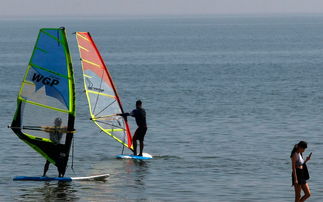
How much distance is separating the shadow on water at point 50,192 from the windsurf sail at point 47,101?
728 mm

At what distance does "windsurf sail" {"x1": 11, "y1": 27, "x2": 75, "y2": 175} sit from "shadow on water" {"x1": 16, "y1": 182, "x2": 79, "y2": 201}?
0.73m

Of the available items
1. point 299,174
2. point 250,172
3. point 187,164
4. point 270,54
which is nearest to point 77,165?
point 187,164

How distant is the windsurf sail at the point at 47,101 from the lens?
74.6 feet

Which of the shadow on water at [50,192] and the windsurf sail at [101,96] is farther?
the windsurf sail at [101,96]

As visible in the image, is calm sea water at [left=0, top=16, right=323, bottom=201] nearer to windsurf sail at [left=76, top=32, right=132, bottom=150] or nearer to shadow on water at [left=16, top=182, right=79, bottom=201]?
shadow on water at [left=16, top=182, right=79, bottom=201]

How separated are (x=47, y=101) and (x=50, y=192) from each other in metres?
2.43

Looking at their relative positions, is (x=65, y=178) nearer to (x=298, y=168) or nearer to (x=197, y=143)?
(x=298, y=168)

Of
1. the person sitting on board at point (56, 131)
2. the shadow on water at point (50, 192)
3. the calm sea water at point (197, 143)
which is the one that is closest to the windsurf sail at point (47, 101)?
the person sitting on board at point (56, 131)

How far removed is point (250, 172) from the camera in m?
25.6

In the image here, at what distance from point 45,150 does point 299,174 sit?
747 centimetres

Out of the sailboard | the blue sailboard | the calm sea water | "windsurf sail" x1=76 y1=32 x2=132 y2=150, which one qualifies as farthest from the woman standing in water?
"windsurf sail" x1=76 y1=32 x2=132 y2=150

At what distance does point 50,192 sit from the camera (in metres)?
22.4

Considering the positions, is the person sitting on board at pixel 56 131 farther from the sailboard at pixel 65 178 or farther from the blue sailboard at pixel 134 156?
the blue sailboard at pixel 134 156

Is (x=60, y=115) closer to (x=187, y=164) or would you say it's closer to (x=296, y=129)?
(x=187, y=164)
